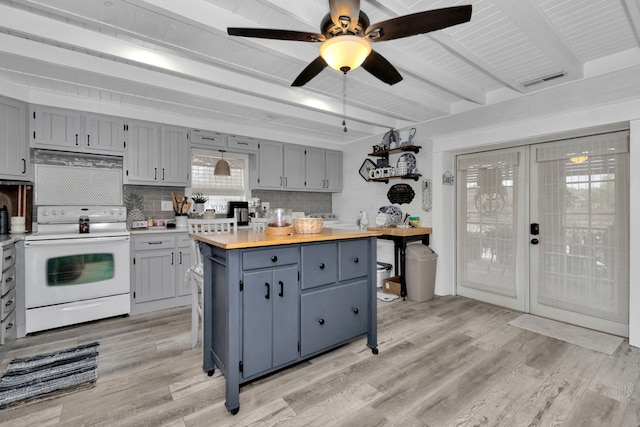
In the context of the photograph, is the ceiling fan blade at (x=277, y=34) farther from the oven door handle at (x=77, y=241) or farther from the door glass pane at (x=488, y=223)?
the door glass pane at (x=488, y=223)

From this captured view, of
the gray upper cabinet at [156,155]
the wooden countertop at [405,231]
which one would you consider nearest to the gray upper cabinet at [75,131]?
the gray upper cabinet at [156,155]

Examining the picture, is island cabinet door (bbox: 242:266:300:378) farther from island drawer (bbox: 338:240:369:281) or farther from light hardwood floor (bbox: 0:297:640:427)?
island drawer (bbox: 338:240:369:281)

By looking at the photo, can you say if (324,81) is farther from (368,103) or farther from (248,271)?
(248,271)

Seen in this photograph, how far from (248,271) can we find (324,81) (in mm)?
2285

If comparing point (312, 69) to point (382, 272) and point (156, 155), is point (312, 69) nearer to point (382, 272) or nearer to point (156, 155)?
point (156, 155)

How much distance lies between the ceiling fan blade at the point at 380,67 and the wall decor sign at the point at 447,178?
2.39 meters

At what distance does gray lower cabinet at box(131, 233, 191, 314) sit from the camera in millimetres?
3529

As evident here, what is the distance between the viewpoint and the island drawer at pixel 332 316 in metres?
2.26

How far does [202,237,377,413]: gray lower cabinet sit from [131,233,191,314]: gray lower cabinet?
69.6 inches

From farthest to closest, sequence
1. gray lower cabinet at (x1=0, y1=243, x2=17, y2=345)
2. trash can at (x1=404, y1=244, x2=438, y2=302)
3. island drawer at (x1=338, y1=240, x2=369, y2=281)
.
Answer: trash can at (x1=404, y1=244, x2=438, y2=302), gray lower cabinet at (x1=0, y1=243, x2=17, y2=345), island drawer at (x1=338, y1=240, x2=369, y2=281)

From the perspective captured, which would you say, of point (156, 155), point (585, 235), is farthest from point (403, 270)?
point (156, 155)

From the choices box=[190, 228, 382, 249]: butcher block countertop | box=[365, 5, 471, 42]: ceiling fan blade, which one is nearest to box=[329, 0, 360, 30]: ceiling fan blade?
box=[365, 5, 471, 42]: ceiling fan blade

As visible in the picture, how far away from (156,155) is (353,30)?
3.26 m

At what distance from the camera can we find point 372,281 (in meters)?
2.65
